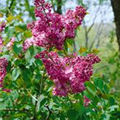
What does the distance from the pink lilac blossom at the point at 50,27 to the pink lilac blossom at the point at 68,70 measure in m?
0.09

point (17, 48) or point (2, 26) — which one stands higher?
point (2, 26)

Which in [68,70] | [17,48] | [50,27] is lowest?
[68,70]

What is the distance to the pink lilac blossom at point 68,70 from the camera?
2.08 metres

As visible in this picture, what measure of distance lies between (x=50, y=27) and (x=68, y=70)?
13.2 inches

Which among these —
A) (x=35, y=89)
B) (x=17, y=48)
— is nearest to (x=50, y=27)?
(x=17, y=48)

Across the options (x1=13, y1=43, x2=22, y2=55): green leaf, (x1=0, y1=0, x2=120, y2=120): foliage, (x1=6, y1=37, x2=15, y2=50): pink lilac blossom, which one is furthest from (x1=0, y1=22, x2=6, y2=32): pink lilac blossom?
(x1=13, y1=43, x2=22, y2=55): green leaf

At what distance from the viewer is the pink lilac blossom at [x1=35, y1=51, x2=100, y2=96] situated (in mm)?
2084

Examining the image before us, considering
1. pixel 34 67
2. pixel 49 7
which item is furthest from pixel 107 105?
pixel 49 7

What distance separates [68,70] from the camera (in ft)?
6.98

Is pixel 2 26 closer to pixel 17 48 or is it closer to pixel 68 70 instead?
pixel 17 48

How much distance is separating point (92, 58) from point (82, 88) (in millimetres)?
221

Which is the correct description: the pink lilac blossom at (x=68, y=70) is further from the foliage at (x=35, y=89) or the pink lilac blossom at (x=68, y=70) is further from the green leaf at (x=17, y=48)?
the green leaf at (x=17, y=48)

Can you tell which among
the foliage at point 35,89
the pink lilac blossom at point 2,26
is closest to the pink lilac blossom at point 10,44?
the foliage at point 35,89

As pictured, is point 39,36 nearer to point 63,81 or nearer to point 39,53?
point 39,53
